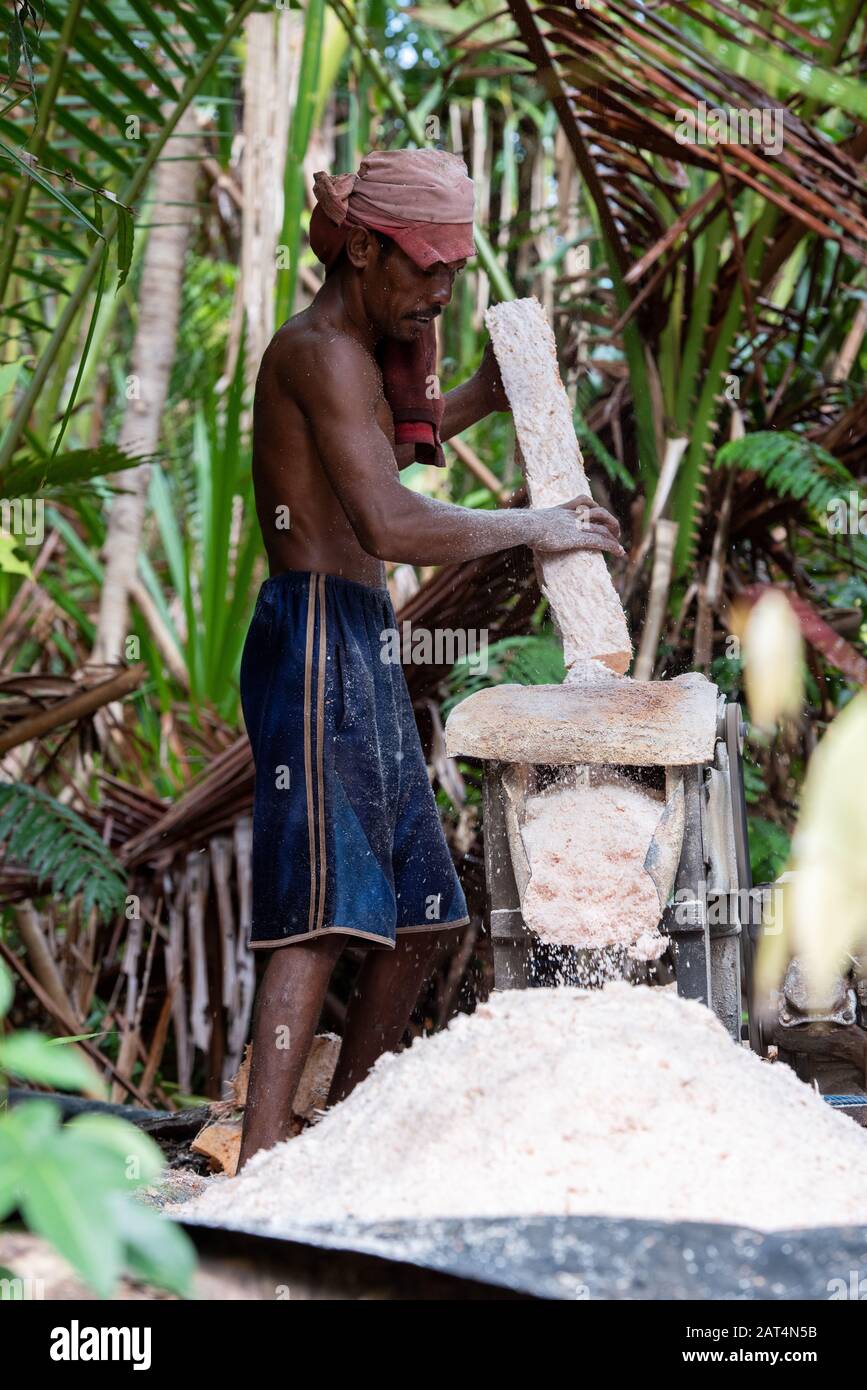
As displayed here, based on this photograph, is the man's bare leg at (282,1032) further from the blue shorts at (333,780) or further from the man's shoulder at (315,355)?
the man's shoulder at (315,355)

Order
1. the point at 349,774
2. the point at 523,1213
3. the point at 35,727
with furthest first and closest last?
the point at 35,727
the point at 349,774
the point at 523,1213

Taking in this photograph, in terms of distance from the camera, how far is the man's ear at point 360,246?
2340mm

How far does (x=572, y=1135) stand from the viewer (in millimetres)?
1623

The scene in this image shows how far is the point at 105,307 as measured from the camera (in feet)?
17.4

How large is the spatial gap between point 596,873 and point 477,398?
0.96 metres

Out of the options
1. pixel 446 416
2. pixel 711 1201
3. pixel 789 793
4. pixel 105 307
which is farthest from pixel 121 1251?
pixel 105 307

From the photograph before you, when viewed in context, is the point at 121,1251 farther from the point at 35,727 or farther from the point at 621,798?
the point at 35,727

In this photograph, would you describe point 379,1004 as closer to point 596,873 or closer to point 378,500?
point 596,873

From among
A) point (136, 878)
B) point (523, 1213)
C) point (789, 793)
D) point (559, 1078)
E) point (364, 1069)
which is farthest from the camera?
point (789, 793)

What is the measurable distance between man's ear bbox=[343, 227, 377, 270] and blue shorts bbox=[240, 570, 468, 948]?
52cm

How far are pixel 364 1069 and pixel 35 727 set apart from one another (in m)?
1.17

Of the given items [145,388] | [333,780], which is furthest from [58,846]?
[145,388]

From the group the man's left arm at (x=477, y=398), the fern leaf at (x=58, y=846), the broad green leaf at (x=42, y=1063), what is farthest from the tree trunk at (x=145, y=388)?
the broad green leaf at (x=42, y=1063)

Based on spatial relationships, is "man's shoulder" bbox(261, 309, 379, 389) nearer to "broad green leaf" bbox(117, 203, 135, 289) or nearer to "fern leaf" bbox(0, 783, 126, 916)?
"broad green leaf" bbox(117, 203, 135, 289)
